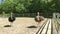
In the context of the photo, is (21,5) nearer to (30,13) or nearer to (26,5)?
(26,5)

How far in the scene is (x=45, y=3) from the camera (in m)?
69.3

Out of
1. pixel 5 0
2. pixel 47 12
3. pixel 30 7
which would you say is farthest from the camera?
pixel 5 0

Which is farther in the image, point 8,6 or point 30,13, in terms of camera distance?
point 8,6

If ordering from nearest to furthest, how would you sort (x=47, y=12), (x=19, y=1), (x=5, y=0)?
1. (x=47, y=12)
2. (x=19, y=1)
3. (x=5, y=0)

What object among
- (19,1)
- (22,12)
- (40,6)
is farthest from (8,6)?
(40,6)

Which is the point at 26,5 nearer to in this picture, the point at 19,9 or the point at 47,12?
the point at 19,9

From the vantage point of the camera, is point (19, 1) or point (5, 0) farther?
point (5, 0)

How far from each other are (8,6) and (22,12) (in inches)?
512

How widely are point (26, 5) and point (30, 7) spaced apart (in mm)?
3102

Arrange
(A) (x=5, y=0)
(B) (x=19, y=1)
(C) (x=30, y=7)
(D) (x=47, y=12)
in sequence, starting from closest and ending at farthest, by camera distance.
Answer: (D) (x=47, y=12) < (C) (x=30, y=7) < (B) (x=19, y=1) < (A) (x=5, y=0)

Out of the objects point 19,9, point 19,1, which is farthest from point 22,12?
point 19,1

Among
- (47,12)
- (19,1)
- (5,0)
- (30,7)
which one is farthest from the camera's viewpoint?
(5,0)

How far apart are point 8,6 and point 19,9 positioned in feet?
37.7

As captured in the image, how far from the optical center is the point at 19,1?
8000 centimetres
